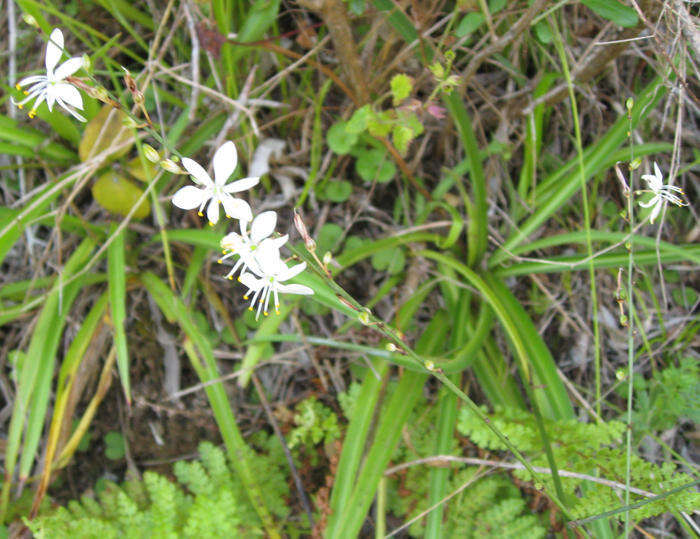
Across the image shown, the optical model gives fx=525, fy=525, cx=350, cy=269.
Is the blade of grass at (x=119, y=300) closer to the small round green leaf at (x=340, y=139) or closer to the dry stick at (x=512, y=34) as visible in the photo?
the small round green leaf at (x=340, y=139)

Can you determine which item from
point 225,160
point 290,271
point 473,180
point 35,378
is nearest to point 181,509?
point 35,378

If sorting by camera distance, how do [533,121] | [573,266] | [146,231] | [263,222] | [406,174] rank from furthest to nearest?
[146,231] < [406,174] < [533,121] < [573,266] < [263,222]

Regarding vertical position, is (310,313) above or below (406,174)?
below

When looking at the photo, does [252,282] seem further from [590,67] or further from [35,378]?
[590,67]

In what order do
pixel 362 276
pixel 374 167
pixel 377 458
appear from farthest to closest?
pixel 362 276, pixel 374 167, pixel 377 458

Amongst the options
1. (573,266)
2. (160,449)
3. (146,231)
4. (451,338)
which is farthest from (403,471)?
(146,231)

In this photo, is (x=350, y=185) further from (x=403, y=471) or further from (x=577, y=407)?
(x=577, y=407)

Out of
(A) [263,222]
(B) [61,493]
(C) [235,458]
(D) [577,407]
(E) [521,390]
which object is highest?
(A) [263,222]
